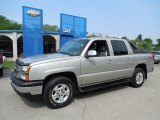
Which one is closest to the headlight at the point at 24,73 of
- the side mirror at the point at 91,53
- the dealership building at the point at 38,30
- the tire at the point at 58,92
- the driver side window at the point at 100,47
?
the tire at the point at 58,92

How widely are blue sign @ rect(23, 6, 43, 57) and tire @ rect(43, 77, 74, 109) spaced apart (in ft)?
36.7

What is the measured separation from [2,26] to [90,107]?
57924 mm

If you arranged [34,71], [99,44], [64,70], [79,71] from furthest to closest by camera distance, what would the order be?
[99,44], [79,71], [64,70], [34,71]

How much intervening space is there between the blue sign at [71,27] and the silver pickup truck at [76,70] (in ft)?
41.8

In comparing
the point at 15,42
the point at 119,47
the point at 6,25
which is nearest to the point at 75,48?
the point at 119,47

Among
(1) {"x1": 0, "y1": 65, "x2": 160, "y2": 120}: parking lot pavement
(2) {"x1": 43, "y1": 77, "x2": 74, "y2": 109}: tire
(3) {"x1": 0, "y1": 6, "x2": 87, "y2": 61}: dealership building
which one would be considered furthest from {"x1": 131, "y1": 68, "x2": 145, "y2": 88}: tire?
(3) {"x1": 0, "y1": 6, "x2": 87, "y2": 61}: dealership building

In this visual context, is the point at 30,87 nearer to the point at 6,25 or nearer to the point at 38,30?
the point at 38,30

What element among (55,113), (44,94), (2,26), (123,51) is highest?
(2,26)

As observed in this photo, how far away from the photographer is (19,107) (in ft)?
16.0

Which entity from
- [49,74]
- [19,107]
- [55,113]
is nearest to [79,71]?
[49,74]

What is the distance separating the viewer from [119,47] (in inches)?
257

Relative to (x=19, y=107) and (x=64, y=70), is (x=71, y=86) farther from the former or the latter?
(x=19, y=107)

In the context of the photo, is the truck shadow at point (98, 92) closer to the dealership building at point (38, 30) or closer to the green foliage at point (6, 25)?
the dealership building at point (38, 30)

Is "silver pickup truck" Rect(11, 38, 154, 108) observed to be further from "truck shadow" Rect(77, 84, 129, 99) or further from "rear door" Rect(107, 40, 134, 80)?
"truck shadow" Rect(77, 84, 129, 99)
